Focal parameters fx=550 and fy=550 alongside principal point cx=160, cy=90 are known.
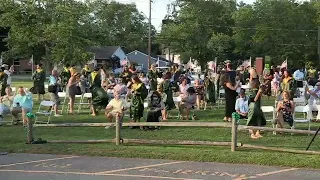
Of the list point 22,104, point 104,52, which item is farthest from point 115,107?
point 104,52

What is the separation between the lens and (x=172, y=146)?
12.8 meters

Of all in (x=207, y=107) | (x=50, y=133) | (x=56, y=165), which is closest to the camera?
(x=56, y=165)

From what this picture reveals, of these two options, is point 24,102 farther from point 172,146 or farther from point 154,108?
point 172,146

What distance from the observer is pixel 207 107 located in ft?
70.7

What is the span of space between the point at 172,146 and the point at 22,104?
5.87 m

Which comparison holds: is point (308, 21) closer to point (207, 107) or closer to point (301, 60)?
point (301, 60)

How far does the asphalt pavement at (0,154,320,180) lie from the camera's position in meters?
9.59

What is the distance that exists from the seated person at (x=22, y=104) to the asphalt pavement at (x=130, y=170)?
507 centimetres

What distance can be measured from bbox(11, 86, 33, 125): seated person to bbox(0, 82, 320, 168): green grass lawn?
0.65 m

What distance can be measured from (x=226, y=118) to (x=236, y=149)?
4837 millimetres

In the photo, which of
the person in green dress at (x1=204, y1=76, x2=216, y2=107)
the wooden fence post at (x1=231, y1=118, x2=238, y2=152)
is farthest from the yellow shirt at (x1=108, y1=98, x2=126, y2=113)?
the person in green dress at (x1=204, y1=76, x2=216, y2=107)

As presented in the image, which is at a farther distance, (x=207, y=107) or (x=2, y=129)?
(x=207, y=107)

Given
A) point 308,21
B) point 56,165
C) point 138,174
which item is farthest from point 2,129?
point 308,21

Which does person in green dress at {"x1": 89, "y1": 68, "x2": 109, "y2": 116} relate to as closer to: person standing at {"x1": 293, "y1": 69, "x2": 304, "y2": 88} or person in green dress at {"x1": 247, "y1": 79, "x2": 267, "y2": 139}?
person in green dress at {"x1": 247, "y1": 79, "x2": 267, "y2": 139}
